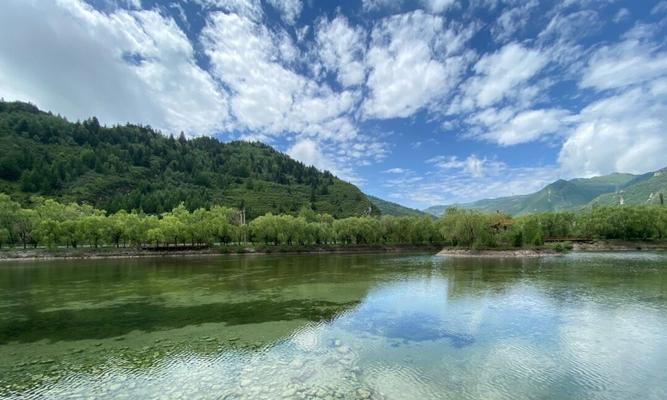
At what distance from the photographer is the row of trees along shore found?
3629 inches

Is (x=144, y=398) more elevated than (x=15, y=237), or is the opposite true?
(x=15, y=237)

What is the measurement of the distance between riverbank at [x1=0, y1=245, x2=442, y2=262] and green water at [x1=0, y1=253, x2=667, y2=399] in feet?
172

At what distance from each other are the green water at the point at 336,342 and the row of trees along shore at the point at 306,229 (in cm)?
5863

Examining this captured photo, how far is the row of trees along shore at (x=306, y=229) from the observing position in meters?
92.2

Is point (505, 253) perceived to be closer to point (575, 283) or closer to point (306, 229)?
point (575, 283)

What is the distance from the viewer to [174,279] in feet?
160

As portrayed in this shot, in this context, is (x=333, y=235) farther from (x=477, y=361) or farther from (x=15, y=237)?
(x=477, y=361)

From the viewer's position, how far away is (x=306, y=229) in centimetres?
11100

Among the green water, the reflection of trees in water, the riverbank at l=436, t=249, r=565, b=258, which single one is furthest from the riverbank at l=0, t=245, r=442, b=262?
the reflection of trees in water

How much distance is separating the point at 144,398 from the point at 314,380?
6595 mm

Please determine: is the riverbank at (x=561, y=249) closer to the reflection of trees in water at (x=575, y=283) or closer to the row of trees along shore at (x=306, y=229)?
the row of trees along shore at (x=306, y=229)

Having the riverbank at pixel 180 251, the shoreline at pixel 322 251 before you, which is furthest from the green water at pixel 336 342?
the riverbank at pixel 180 251

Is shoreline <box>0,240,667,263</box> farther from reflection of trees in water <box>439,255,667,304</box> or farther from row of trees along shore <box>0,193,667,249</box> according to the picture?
reflection of trees in water <box>439,255,667,304</box>

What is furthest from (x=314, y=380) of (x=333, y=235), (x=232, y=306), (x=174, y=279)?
(x=333, y=235)
